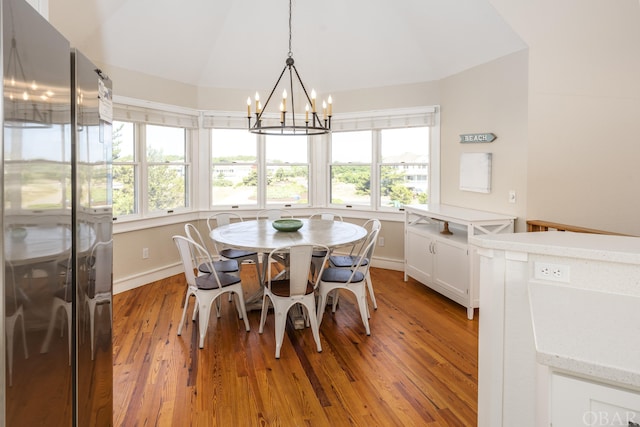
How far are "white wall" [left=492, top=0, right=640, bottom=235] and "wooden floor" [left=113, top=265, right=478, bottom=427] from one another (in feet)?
4.88

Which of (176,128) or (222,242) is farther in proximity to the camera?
(176,128)

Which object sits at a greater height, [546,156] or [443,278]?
[546,156]

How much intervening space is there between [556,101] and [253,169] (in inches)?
149

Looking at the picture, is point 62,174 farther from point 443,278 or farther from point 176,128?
point 176,128

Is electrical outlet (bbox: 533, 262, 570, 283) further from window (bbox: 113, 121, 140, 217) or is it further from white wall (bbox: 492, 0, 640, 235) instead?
window (bbox: 113, 121, 140, 217)

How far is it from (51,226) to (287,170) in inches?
184

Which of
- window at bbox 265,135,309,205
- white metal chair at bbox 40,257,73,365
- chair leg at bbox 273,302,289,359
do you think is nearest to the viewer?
white metal chair at bbox 40,257,73,365

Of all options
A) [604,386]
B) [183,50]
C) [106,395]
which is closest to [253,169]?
[183,50]

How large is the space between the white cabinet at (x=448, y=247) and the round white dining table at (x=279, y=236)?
900 millimetres

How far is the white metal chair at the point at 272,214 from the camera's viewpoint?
5.03 metres

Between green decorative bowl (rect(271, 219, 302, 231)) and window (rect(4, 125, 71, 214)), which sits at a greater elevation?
window (rect(4, 125, 71, 214))

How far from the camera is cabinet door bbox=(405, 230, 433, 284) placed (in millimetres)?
4289

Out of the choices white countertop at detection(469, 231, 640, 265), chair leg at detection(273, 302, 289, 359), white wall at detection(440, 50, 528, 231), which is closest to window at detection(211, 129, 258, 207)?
white wall at detection(440, 50, 528, 231)

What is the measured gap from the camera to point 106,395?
6.08 feet
